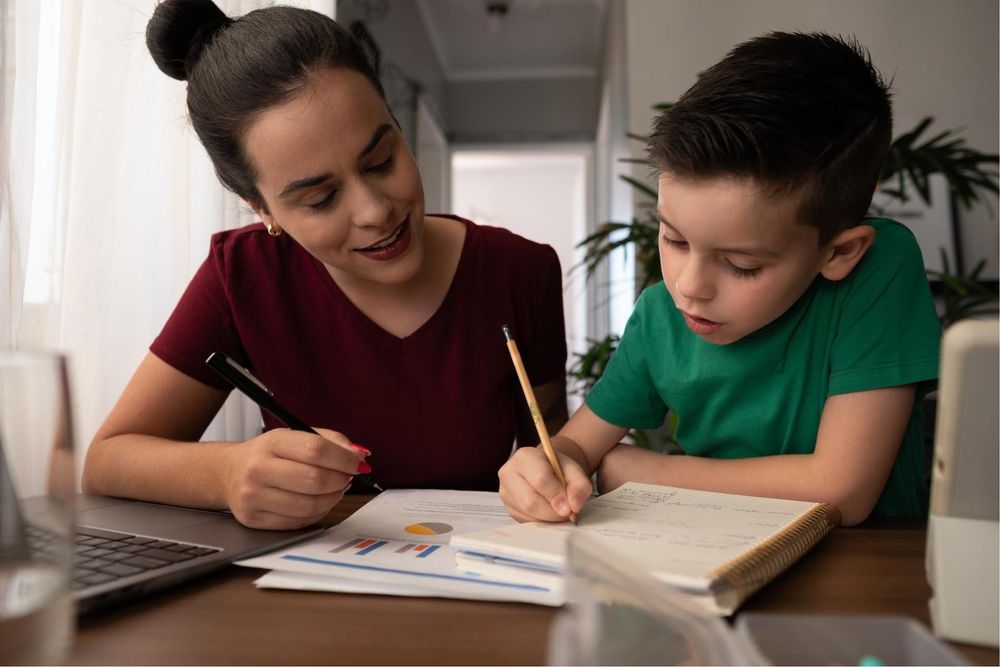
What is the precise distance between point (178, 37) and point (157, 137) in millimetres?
427

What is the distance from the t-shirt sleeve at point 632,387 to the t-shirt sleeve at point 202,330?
21.0 inches

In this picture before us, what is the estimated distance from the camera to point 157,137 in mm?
1469

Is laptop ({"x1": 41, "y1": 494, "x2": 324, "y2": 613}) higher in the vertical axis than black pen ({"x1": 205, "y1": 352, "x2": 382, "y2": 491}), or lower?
lower

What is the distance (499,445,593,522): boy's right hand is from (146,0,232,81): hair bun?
74 centimetres

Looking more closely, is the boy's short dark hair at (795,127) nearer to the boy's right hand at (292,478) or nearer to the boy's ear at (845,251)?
the boy's ear at (845,251)

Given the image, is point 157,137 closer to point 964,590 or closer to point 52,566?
point 52,566

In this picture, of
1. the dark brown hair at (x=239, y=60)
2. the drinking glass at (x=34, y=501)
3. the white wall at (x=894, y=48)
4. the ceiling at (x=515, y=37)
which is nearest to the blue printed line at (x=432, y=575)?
the drinking glass at (x=34, y=501)

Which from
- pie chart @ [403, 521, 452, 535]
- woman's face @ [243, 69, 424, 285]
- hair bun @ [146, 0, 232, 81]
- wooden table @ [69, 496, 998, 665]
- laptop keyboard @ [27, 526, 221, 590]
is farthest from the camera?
hair bun @ [146, 0, 232, 81]

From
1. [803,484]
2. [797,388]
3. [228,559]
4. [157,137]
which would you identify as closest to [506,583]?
[228,559]

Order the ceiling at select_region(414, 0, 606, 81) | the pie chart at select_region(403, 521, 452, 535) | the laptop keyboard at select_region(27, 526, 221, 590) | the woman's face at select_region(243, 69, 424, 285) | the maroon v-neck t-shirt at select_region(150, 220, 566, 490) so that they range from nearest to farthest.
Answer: the laptop keyboard at select_region(27, 526, 221, 590), the pie chart at select_region(403, 521, 452, 535), the woman's face at select_region(243, 69, 424, 285), the maroon v-neck t-shirt at select_region(150, 220, 566, 490), the ceiling at select_region(414, 0, 606, 81)

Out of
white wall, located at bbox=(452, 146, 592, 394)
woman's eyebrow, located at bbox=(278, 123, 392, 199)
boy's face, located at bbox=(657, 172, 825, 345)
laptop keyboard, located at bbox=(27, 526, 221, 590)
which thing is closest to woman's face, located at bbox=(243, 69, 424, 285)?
woman's eyebrow, located at bbox=(278, 123, 392, 199)

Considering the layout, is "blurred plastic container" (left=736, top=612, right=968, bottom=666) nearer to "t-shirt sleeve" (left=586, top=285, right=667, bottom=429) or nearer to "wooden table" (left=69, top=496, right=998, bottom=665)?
"wooden table" (left=69, top=496, right=998, bottom=665)

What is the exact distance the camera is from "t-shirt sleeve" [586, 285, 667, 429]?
103cm

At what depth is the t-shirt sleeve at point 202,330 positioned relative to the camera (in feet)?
3.71
